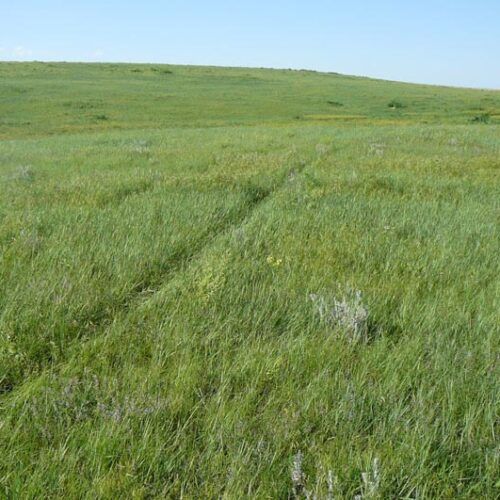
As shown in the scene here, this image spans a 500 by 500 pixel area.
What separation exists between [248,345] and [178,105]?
51.1 metres

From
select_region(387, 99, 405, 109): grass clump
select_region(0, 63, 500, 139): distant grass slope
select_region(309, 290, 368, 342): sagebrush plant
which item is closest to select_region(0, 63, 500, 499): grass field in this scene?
select_region(309, 290, 368, 342): sagebrush plant

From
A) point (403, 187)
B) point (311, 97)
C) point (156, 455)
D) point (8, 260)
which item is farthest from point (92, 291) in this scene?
point (311, 97)

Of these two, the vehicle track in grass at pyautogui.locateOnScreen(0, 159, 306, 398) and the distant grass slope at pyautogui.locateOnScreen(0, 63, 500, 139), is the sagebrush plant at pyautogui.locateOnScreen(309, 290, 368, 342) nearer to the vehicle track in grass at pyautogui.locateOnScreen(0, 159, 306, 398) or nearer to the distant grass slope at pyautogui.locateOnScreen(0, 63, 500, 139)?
the vehicle track in grass at pyautogui.locateOnScreen(0, 159, 306, 398)

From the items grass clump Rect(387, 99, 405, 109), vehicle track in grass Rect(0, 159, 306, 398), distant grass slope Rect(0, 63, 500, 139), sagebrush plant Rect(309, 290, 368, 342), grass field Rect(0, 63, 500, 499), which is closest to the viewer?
grass field Rect(0, 63, 500, 499)

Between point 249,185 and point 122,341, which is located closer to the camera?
point 122,341

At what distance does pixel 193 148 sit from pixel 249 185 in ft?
25.1

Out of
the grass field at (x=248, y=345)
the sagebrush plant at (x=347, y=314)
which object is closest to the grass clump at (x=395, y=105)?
the grass field at (x=248, y=345)

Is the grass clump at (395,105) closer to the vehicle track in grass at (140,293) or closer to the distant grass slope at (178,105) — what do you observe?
the distant grass slope at (178,105)

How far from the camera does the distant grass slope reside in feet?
125

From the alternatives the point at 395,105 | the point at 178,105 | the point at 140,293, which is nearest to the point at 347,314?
the point at 140,293

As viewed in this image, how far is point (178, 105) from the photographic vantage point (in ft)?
167

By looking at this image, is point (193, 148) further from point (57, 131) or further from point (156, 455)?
point (57, 131)

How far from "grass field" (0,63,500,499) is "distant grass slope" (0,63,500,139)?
29.4 meters

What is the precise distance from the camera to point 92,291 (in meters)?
3.71
